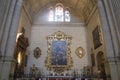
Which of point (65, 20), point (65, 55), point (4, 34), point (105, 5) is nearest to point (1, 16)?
point (4, 34)

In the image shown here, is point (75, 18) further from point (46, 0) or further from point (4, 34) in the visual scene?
point (4, 34)

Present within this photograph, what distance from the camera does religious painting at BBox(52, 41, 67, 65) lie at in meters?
13.8

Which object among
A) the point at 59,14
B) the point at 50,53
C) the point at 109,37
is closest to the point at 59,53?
the point at 50,53

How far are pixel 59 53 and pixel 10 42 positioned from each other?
6.95 metres

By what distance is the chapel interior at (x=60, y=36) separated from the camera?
820 centimetres

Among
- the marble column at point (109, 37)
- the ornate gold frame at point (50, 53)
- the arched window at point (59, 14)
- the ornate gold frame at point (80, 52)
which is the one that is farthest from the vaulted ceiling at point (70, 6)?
the marble column at point (109, 37)

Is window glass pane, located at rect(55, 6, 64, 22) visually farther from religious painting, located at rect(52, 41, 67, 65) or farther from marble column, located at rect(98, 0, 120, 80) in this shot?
marble column, located at rect(98, 0, 120, 80)

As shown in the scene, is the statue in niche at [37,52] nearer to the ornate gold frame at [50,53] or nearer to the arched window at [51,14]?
the ornate gold frame at [50,53]

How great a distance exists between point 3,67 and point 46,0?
1053 cm

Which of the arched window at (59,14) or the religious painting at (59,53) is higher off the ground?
the arched window at (59,14)

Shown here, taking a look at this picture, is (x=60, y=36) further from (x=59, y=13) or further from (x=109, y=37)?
(x=109, y=37)

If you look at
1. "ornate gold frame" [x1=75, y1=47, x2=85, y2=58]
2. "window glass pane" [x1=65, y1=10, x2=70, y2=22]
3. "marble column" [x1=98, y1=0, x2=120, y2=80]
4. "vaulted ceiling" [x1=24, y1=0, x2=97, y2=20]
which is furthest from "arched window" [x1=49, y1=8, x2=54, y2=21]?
"marble column" [x1=98, y1=0, x2=120, y2=80]

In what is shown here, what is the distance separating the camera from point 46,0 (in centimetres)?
1577

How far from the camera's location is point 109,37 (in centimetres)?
823
